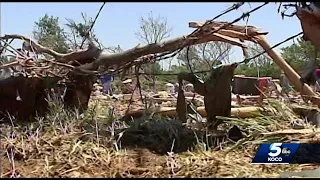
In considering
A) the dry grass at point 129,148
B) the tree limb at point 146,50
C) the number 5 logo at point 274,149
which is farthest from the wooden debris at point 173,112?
the number 5 logo at point 274,149

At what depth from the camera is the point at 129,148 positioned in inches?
190

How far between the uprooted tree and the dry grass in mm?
485

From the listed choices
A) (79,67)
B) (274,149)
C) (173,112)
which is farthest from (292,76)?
(79,67)

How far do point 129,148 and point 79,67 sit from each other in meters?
1.58

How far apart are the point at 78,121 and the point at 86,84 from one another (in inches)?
36.4

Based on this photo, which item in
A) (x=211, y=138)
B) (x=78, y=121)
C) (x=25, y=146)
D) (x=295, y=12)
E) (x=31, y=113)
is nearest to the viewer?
(x=295, y=12)

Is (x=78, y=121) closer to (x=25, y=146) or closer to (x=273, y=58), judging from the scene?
(x=25, y=146)

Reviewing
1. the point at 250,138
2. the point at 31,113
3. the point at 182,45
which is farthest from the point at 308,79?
the point at 31,113

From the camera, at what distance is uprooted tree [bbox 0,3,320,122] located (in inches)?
229

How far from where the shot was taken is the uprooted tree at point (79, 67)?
19.1ft

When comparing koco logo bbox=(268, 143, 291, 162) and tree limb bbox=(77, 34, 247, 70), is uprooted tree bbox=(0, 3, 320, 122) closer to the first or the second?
tree limb bbox=(77, 34, 247, 70)

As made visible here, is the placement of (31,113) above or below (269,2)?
below

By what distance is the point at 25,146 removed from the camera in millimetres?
4656

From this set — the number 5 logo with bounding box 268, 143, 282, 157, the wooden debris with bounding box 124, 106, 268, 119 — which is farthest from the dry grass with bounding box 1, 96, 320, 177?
the wooden debris with bounding box 124, 106, 268, 119
